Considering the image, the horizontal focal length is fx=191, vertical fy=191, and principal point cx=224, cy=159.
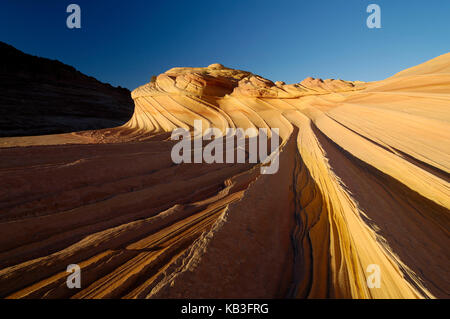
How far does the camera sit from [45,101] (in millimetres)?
17031

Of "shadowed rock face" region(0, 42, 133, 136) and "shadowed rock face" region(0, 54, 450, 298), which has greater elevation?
"shadowed rock face" region(0, 42, 133, 136)

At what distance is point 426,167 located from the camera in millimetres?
2381

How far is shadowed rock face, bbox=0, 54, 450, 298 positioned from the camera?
1.23 m

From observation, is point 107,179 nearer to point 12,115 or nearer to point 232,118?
point 232,118

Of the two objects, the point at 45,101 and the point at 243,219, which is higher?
the point at 45,101

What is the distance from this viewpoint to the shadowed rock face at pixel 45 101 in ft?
39.0

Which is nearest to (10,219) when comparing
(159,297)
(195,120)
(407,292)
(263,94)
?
(159,297)

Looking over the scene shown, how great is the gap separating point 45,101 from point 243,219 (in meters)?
23.0

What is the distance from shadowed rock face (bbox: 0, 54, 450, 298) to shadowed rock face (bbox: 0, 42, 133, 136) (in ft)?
39.6

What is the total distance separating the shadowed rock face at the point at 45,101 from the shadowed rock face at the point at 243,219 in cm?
1207

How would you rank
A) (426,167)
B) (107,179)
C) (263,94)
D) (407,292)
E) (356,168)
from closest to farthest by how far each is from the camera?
(407,292) < (426,167) < (107,179) < (356,168) < (263,94)

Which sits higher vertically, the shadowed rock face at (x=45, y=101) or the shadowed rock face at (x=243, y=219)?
the shadowed rock face at (x=45, y=101)

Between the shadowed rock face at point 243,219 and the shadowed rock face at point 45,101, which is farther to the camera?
the shadowed rock face at point 45,101

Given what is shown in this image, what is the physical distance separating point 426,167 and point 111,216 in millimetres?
3774
